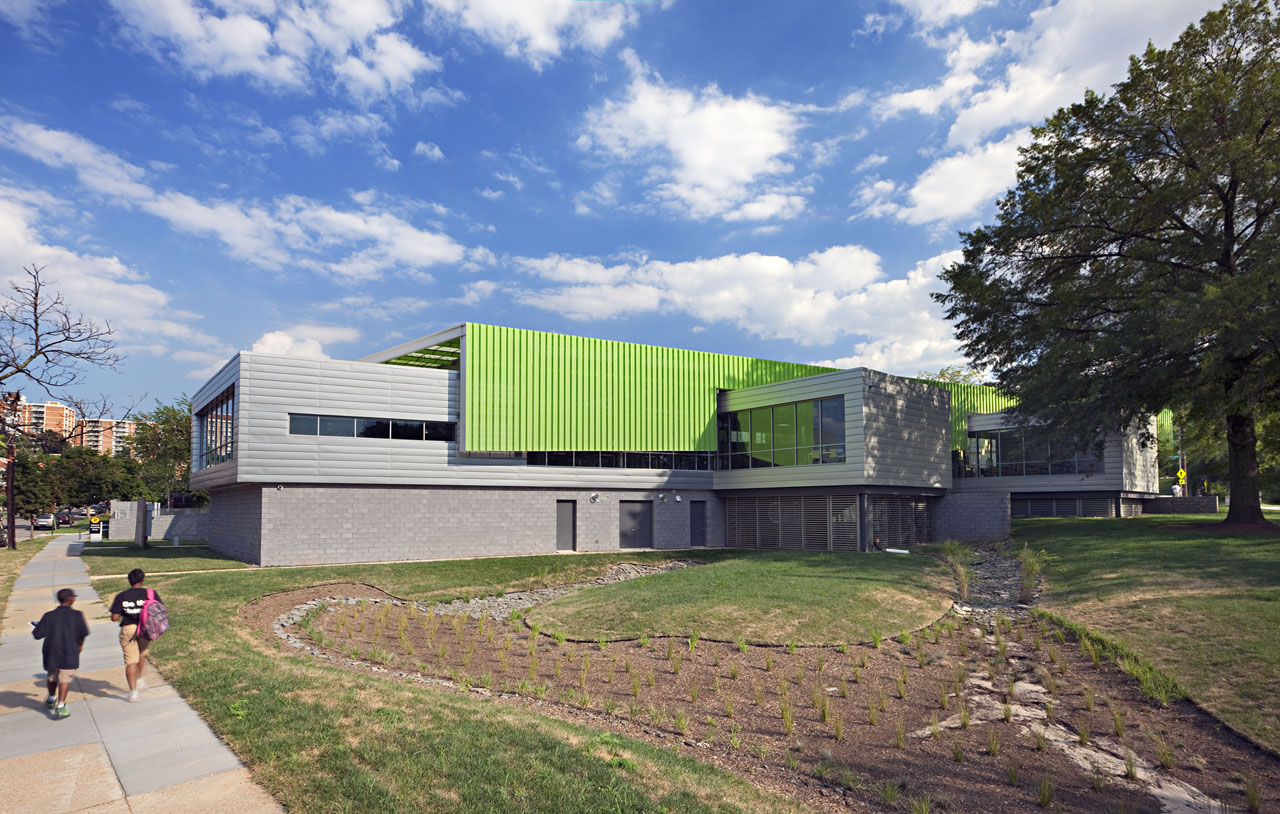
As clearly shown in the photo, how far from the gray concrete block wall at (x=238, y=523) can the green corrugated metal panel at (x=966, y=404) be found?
116ft

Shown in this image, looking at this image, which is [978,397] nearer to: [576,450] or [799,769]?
[576,450]

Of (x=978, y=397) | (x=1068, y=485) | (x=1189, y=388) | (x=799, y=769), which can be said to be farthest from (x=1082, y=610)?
(x=978, y=397)

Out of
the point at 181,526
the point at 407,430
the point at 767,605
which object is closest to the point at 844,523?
the point at 767,605

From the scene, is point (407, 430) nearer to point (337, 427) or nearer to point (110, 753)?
point (337, 427)

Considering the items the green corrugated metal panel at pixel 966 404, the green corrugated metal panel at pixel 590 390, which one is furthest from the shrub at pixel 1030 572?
the green corrugated metal panel at pixel 966 404

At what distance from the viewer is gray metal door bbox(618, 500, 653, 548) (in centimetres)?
3466

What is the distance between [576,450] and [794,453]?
998cm

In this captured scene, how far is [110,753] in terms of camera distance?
24.9ft

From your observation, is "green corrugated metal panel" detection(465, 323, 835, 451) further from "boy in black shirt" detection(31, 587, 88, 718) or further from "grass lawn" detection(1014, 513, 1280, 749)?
"boy in black shirt" detection(31, 587, 88, 718)

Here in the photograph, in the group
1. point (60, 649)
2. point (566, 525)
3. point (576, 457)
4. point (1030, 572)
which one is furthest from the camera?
point (576, 457)

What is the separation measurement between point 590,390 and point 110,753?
26831mm

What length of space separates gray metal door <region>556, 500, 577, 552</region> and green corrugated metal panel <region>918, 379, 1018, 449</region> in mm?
22768

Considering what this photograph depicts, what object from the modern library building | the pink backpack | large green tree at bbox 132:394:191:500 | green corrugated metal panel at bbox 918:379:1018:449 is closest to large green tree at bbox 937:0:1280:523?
the modern library building

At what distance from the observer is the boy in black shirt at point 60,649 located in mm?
8875
